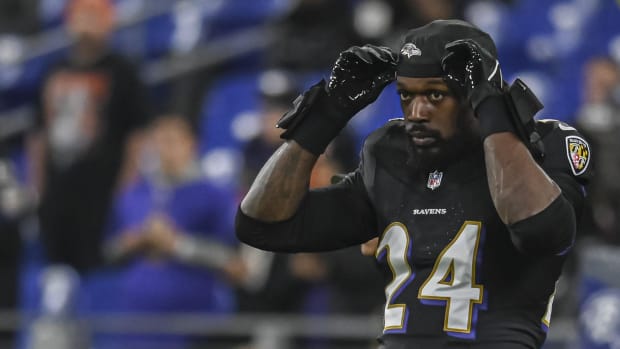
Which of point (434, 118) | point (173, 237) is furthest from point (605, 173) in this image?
point (434, 118)

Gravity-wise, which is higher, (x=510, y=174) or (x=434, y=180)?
(x=434, y=180)

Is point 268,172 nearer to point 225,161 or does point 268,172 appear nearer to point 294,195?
point 294,195

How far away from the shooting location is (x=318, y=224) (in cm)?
371

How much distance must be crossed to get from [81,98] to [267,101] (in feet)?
5.03

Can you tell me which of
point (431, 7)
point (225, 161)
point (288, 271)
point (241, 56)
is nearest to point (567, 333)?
point (288, 271)

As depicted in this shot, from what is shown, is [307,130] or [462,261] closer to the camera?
[462,261]

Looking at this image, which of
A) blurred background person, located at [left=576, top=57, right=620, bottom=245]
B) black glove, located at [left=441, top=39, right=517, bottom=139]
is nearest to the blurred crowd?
blurred background person, located at [left=576, top=57, right=620, bottom=245]

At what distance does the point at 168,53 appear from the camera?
9.94 metres

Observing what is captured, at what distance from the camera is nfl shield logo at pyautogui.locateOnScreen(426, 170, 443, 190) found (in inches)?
139

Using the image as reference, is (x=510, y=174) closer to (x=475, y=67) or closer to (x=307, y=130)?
(x=475, y=67)

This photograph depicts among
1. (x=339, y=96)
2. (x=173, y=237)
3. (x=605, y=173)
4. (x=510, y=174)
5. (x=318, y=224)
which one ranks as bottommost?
(x=510, y=174)

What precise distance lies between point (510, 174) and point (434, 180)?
325 mm

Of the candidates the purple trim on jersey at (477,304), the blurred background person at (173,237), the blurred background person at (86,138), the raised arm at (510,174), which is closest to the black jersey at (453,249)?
the purple trim on jersey at (477,304)

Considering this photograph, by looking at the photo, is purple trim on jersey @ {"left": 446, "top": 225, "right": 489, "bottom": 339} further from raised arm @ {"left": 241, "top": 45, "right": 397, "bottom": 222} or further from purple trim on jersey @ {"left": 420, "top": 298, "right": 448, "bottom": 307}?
raised arm @ {"left": 241, "top": 45, "right": 397, "bottom": 222}
